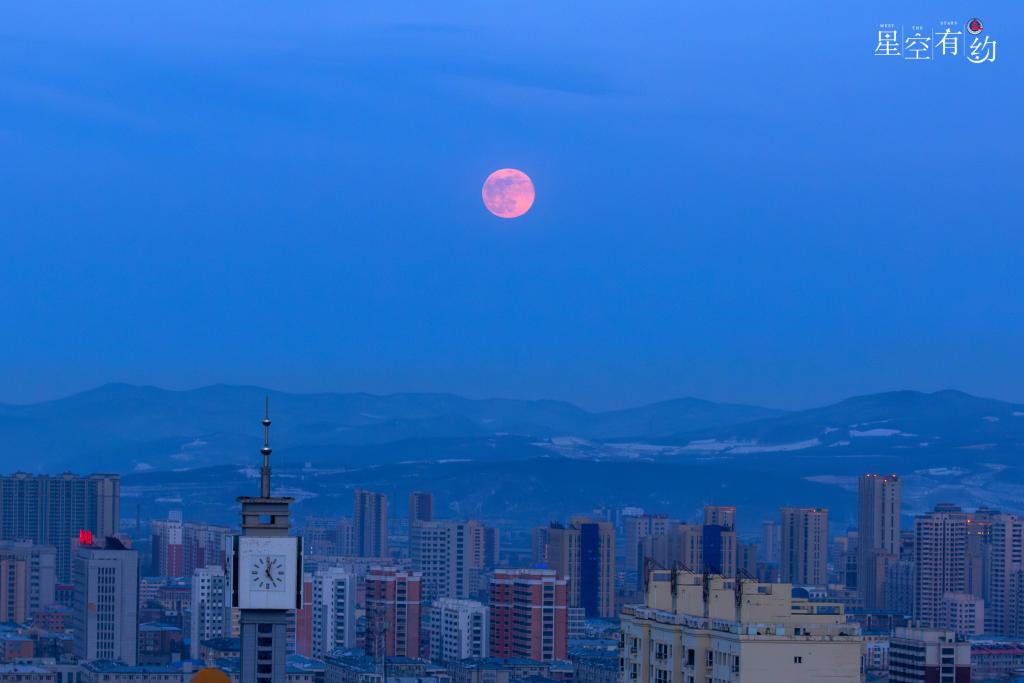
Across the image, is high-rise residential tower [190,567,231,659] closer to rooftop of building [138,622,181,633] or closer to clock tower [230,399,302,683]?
rooftop of building [138,622,181,633]

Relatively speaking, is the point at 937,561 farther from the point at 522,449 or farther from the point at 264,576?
the point at 522,449

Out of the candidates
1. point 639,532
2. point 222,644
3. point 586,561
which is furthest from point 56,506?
point 222,644

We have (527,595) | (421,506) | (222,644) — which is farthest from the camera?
(421,506)

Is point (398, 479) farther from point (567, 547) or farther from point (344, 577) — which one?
point (344, 577)

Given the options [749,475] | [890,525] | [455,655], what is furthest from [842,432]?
[455,655]

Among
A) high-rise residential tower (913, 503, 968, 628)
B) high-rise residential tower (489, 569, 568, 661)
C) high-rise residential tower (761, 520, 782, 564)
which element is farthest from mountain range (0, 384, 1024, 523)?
high-rise residential tower (489, 569, 568, 661)
